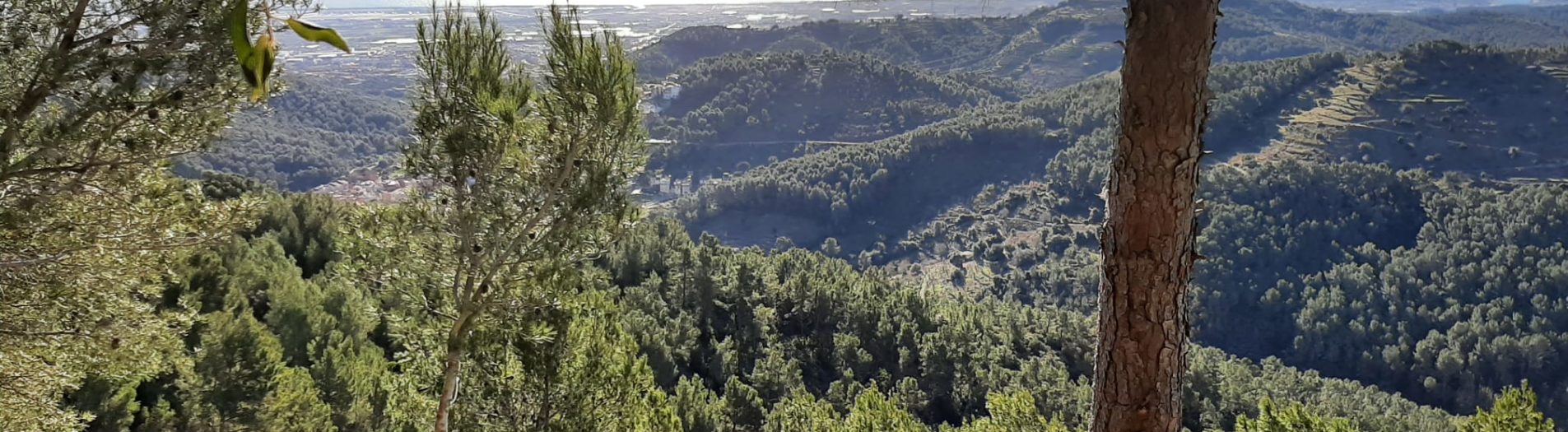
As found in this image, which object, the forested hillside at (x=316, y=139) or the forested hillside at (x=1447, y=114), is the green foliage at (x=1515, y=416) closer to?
the forested hillside at (x=316, y=139)

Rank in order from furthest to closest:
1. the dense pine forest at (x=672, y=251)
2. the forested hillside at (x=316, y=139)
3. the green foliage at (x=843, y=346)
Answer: the forested hillside at (x=316, y=139), the green foliage at (x=843, y=346), the dense pine forest at (x=672, y=251)

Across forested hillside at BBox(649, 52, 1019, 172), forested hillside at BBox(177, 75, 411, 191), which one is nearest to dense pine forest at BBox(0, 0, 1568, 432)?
forested hillside at BBox(177, 75, 411, 191)

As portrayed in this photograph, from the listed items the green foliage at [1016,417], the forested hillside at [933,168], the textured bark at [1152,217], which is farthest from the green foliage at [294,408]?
the forested hillside at [933,168]

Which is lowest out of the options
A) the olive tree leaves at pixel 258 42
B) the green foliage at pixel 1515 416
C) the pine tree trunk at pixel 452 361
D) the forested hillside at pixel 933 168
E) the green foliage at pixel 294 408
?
the forested hillside at pixel 933 168

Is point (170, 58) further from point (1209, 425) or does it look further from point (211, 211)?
point (1209, 425)

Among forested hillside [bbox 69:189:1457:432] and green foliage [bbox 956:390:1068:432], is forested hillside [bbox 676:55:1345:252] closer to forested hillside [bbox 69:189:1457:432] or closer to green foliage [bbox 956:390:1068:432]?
forested hillside [bbox 69:189:1457:432]

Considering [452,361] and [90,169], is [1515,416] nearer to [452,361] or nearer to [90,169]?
[452,361]

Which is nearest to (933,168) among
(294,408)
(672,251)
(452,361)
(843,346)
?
(672,251)
